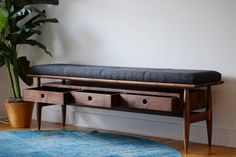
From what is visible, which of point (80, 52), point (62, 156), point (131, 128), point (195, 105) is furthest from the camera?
Result: point (80, 52)

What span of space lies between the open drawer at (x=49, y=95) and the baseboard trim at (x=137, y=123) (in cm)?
44

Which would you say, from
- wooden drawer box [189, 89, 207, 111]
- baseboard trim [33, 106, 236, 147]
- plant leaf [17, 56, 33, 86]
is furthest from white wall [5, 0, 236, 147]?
plant leaf [17, 56, 33, 86]

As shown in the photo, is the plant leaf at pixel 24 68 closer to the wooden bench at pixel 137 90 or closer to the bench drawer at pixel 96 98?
the wooden bench at pixel 137 90

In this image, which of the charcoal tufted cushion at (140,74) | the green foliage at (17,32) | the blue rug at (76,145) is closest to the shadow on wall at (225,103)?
the charcoal tufted cushion at (140,74)

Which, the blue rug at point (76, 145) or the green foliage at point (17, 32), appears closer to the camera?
the blue rug at point (76, 145)

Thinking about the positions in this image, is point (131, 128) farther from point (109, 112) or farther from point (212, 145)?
point (212, 145)

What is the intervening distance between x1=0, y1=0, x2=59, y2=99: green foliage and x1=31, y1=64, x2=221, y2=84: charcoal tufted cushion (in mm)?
400

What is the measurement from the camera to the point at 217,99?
336 centimetres

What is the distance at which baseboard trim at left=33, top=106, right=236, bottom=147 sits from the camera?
337 centimetres

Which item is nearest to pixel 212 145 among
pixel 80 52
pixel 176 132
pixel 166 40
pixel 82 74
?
pixel 176 132

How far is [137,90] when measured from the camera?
335 cm

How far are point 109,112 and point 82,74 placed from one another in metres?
0.57

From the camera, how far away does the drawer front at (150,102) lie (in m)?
3.02

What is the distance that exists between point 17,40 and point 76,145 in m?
1.30
